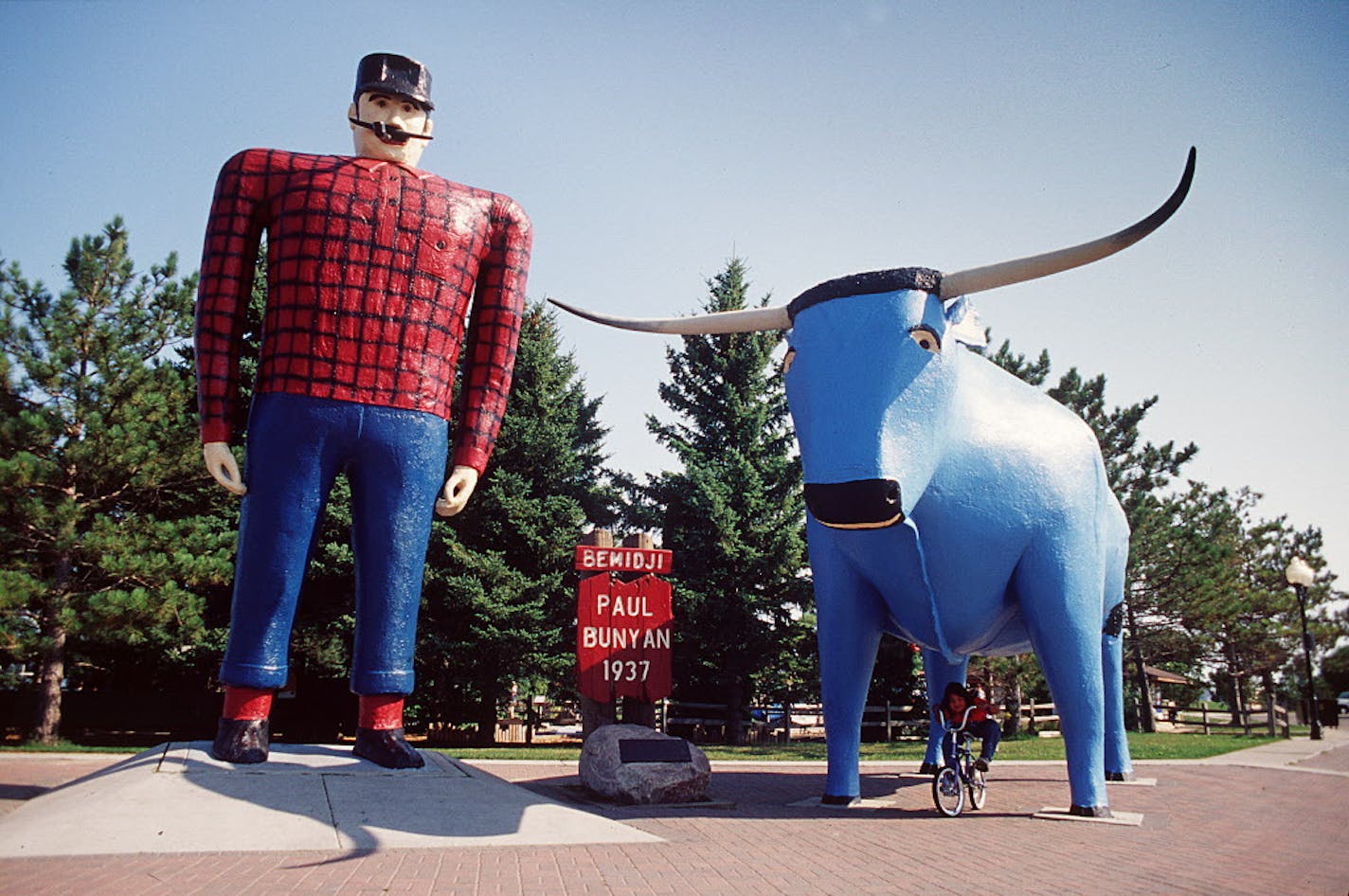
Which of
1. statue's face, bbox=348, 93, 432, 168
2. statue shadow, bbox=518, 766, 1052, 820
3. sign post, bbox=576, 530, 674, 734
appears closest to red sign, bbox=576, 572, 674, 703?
sign post, bbox=576, 530, 674, 734

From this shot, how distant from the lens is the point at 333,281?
21.5ft

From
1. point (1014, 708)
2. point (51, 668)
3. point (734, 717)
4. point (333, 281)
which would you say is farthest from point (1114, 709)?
point (51, 668)

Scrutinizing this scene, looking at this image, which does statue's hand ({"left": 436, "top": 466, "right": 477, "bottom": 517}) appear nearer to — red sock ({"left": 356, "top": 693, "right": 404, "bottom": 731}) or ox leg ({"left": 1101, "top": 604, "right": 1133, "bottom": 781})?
red sock ({"left": 356, "top": 693, "right": 404, "bottom": 731})

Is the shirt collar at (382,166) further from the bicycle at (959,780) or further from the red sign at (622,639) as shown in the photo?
the bicycle at (959,780)

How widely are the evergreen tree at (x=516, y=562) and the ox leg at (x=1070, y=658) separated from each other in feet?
39.4

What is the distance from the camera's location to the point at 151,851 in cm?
486

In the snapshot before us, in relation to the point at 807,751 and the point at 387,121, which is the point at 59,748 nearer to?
the point at 807,751

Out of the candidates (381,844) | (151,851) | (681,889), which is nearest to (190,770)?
(151,851)

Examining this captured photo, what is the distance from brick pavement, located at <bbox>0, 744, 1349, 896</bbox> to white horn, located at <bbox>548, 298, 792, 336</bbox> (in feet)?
12.7

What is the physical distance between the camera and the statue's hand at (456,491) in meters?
7.08

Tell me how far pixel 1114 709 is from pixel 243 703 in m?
8.65

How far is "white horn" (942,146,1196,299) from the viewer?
551 centimetres

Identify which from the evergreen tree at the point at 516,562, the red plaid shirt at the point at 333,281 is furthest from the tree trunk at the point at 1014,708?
the red plaid shirt at the point at 333,281

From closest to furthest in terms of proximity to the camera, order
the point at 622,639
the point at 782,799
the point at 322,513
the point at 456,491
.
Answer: the point at 322,513, the point at 456,491, the point at 782,799, the point at 622,639
